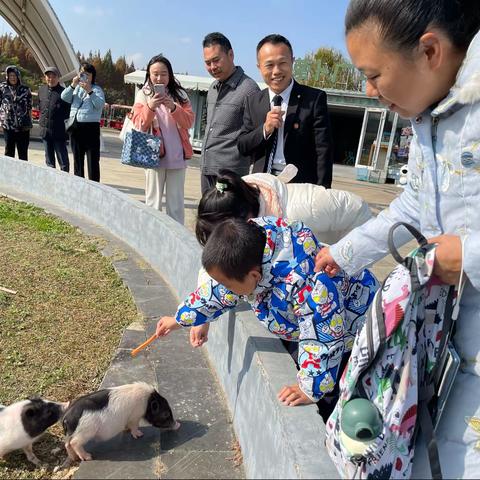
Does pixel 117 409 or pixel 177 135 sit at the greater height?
pixel 177 135

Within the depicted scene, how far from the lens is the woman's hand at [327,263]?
1.78m

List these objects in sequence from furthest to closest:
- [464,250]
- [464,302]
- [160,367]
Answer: [160,367], [464,302], [464,250]

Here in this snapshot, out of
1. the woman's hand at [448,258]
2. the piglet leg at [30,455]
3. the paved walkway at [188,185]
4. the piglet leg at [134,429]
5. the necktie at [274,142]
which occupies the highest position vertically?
the necktie at [274,142]

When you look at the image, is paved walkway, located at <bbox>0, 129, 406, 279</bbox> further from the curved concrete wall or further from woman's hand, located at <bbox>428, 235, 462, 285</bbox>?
woman's hand, located at <bbox>428, 235, 462, 285</bbox>

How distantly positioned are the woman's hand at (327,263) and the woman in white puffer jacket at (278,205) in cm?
83

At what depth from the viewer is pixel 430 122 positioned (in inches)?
55.4

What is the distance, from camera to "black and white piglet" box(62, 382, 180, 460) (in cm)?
216

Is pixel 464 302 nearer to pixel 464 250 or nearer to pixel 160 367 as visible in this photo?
pixel 464 250

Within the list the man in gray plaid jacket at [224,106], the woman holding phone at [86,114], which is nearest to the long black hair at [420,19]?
the man in gray plaid jacket at [224,106]

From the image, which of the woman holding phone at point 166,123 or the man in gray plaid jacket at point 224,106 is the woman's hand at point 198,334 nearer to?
the man in gray plaid jacket at point 224,106

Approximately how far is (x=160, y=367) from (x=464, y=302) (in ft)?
6.29

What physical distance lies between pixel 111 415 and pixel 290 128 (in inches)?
83.4

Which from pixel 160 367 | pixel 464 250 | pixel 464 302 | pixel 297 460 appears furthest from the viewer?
pixel 160 367

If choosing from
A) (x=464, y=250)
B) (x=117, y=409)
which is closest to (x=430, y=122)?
(x=464, y=250)
